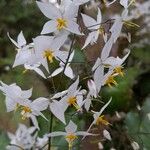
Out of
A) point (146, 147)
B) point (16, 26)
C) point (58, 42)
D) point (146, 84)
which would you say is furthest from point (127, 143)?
point (16, 26)

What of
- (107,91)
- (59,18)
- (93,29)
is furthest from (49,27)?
(107,91)

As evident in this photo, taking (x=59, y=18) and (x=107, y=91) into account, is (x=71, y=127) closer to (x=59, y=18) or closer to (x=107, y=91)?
(x=59, y=18)

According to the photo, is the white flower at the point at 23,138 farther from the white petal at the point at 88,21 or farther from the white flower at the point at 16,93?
the white petal at the point at 88,21

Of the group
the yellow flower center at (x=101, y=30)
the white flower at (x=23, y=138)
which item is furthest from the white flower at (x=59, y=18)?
the white flower at (x=23, y=138)

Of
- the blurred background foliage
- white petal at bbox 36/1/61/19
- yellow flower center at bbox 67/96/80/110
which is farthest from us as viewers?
the blurred background foliage

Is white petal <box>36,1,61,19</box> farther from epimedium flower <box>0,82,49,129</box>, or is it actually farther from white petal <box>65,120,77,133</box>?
white petal <box>65,120,77,133</box>

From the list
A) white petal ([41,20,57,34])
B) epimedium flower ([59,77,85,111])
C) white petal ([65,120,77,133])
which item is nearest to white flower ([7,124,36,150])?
white petal ([65,120,77,133])

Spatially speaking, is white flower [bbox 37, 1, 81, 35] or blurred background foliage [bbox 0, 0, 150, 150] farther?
blurred background foliage [bbox 0, 0, 150, 150]

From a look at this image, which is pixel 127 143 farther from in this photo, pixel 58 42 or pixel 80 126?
pixel 58 42
